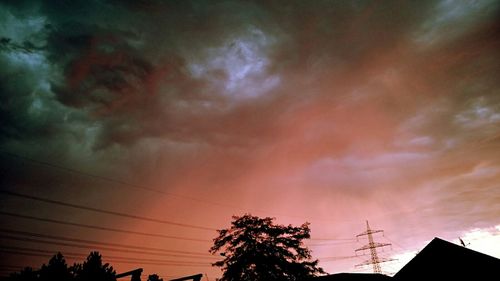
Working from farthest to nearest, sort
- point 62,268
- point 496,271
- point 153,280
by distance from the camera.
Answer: point 62,268
point 496,271
point 153,280

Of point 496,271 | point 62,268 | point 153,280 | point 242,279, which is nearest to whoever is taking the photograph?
point 153,280

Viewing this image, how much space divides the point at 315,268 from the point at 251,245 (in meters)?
9.72

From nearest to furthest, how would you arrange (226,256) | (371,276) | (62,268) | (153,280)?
1. (153,280)
2. (371,276)
3. (226,256)
4. (62,268)

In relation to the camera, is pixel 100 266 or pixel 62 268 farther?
pixel 100 266

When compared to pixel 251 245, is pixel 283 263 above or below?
below

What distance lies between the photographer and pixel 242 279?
38969mm

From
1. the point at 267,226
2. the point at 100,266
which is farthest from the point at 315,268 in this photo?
the point at 100,266

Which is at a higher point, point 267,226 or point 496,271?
point 267,226

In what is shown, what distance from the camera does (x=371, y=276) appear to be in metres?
30.6

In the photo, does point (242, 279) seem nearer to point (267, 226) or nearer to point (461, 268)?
point (267, 226)

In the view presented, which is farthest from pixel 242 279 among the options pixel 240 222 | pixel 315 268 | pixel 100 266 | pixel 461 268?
pixel 100 266

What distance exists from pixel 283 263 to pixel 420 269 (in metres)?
19.0

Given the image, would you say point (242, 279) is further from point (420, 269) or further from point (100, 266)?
point (100, 266)

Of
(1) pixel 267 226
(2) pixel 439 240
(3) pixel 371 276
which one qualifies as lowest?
(3) pixel 371 276
